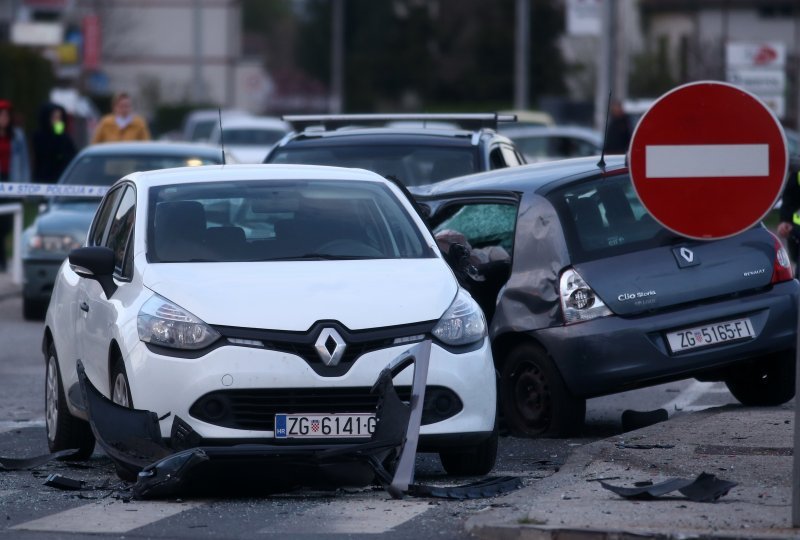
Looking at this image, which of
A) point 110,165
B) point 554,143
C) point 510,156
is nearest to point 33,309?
point 110,165

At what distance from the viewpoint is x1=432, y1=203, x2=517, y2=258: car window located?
10297mm

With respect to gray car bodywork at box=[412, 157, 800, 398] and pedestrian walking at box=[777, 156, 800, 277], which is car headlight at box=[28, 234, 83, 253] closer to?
pedestrian walking at box=[777, 156, 800, 277]

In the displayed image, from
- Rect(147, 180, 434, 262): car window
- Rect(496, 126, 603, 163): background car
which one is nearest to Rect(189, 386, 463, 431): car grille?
Rect(147, 180, 434, 262): car window

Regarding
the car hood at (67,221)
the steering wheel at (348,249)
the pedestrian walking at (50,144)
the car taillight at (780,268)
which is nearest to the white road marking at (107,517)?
the steering wheel at (348,249)

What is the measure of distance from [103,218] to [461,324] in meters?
2.66

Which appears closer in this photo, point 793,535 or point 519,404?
point 793,535

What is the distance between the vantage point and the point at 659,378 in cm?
956

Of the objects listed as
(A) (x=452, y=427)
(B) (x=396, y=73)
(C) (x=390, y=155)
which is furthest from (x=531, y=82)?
(A) (x=452, y=427)

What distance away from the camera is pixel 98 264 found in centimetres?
843

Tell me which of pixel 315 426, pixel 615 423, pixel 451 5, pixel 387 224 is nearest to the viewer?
pixel 315 426

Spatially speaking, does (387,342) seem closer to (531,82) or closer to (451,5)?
(531,82)

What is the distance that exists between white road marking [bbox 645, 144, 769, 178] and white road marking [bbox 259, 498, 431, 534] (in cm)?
169

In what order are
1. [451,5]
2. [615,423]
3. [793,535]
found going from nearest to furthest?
1. [793,535]
2. [615,423]
3. [451,5]

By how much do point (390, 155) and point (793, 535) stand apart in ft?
24.1
